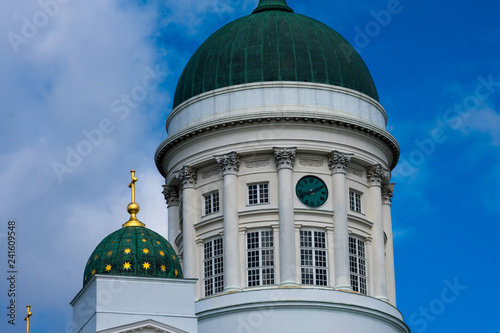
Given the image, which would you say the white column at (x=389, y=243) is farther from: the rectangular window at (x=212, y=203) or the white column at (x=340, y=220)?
the rectangular window at (x=212, y=203)

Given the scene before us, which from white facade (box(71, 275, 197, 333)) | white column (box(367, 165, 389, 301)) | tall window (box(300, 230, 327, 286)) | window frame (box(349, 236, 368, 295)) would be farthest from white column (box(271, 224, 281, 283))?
white facade (box(71, 275, 197, 333))

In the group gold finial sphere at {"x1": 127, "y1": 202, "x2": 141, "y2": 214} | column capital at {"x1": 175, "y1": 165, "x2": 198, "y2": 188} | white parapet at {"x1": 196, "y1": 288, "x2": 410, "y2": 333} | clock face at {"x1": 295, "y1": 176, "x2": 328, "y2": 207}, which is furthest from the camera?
column capital at {"x1": 175, "y1": 165, "x2": 198, "y2": 188}

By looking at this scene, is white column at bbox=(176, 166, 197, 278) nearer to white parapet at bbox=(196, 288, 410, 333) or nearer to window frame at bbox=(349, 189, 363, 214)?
white parapet at bbox=(196, 288, 410, 333)

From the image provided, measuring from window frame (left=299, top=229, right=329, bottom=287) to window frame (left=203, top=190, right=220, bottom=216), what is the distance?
4.71 m

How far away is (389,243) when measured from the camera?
A: 3214 inches

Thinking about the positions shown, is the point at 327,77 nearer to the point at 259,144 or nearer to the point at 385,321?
the point at 259,144

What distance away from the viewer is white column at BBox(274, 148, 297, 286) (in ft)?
248

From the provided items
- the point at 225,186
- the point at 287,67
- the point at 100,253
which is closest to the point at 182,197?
the point at 225,186

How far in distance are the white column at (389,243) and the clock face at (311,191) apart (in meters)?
5.28

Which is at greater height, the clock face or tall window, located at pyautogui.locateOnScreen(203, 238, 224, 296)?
the clock face

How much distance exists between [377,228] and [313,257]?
14.3 ft

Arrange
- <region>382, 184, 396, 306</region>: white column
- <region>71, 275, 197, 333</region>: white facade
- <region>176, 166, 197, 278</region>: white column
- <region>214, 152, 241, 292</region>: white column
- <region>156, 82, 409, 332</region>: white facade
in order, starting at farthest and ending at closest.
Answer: <region>382, 184, 396, 306</region>: white column → <region>176, 166, 197, 278</region>: white column → <region>214, 152, 241, 292</region>: white column → <region>156, 82, 409, 332</region>: white facade → <region>71, 275, 197, 333</region>: white facade

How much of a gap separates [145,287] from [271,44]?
751 inches

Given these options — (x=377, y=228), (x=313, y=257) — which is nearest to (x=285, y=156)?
(x=313, y=257)
